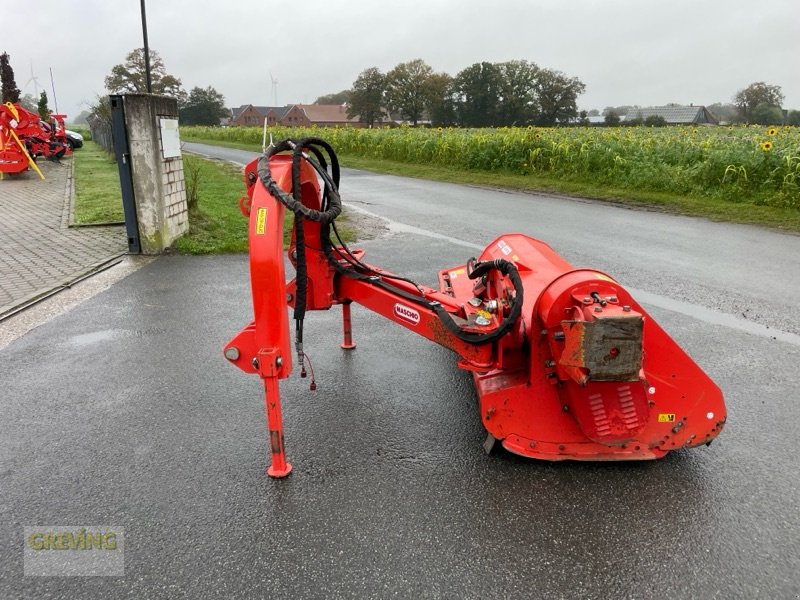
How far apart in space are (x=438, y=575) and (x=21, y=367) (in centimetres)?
374

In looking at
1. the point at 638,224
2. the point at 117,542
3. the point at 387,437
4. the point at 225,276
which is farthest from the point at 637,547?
the point at 638,224

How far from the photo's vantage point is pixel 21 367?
4.57 m

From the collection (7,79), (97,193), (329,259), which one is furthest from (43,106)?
(329,259)

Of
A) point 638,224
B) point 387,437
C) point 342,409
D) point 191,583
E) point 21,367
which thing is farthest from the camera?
point 638,224

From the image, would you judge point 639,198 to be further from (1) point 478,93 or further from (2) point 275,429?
(1) point 478,93

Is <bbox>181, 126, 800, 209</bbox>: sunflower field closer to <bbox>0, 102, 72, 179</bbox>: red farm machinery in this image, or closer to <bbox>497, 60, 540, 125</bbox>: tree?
<bbox>0, 102, 72, 179</bbox>: red farm machinery

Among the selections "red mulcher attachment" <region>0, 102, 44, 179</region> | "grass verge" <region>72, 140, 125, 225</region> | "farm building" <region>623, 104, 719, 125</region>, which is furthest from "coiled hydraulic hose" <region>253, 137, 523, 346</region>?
"farm building" <region>623, 104, 719, 125</region>

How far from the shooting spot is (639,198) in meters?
12.8

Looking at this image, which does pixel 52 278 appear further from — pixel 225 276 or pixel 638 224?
pixel 638 224

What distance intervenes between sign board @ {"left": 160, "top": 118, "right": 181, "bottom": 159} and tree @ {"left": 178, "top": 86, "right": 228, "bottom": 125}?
93.3m

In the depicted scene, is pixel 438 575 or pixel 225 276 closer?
pixel 438 575

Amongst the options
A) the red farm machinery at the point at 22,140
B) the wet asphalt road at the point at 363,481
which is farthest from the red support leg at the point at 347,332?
the red farm machinery at the point at 22,140

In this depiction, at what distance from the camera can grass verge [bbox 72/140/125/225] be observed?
1085 centimetres

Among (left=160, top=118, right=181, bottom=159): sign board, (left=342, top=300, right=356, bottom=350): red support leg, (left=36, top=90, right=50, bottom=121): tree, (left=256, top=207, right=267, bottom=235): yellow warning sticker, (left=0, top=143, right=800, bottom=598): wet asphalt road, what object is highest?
(left=36, top=90, right=50, bottom=121): tree
